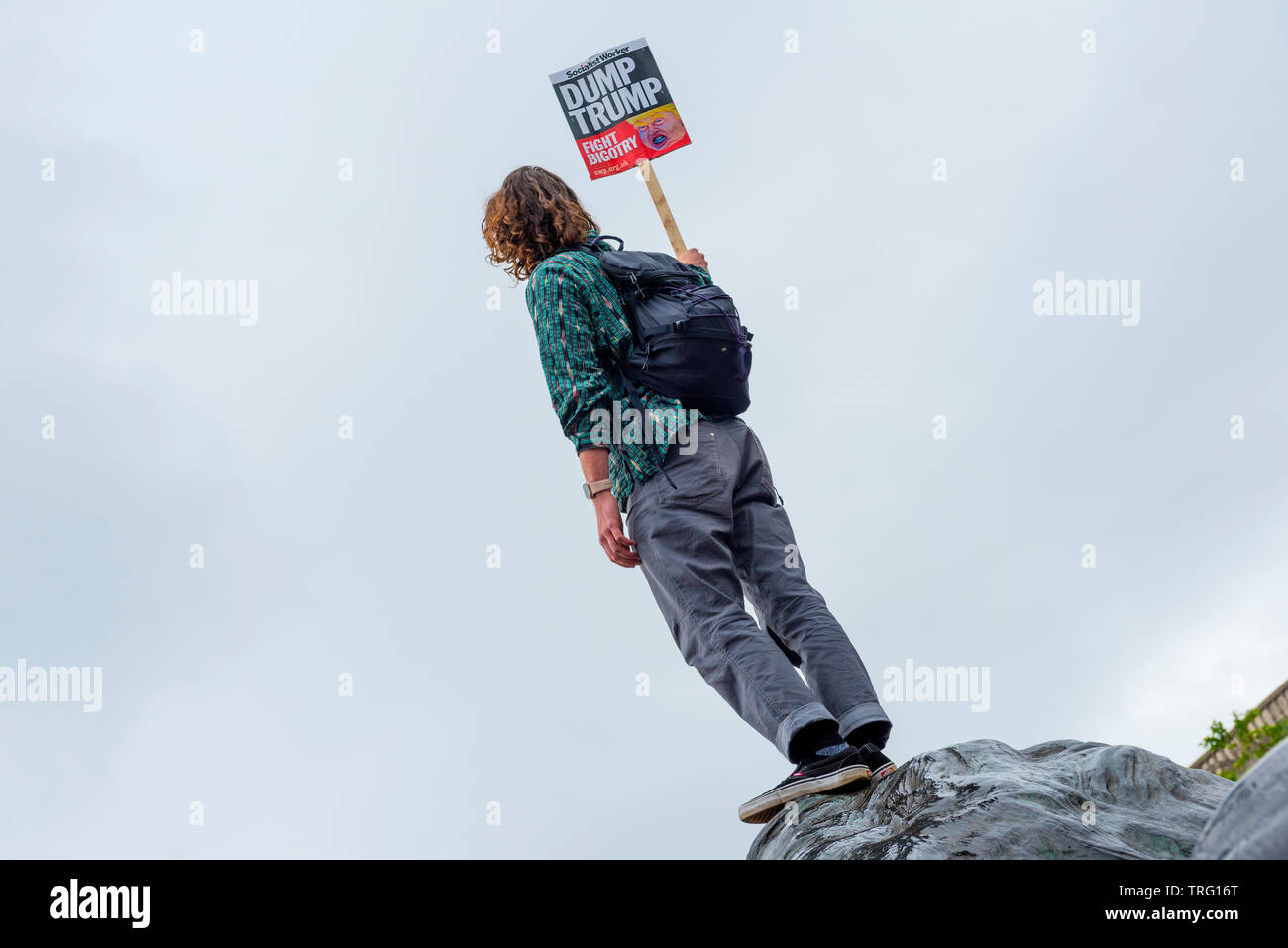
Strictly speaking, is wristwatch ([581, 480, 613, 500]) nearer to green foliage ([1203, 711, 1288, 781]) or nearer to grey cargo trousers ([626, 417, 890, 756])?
grey cargo trousers ([626, 417, 890, 756])

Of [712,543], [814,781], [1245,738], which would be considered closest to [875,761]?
[814,781]

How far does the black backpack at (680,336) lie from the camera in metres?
4.38

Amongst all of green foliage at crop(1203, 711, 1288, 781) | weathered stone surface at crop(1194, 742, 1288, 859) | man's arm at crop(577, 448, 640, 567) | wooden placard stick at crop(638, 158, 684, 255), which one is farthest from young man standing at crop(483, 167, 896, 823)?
green foliage at crop(1203, 711, 1288, 781)

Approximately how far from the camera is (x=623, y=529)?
14.2ft

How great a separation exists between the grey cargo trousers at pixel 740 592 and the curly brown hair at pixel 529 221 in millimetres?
1169

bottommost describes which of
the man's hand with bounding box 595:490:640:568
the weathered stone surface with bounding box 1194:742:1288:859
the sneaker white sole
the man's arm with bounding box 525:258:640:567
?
the sneaker white sole

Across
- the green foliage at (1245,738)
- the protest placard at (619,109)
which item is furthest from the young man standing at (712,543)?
the green foliage at (1245,738)

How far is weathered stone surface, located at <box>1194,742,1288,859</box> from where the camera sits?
Result: 1819 mm

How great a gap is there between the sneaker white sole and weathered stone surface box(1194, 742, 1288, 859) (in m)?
1.62

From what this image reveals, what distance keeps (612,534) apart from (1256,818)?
272 centimetres

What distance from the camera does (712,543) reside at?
4141 millimetres
